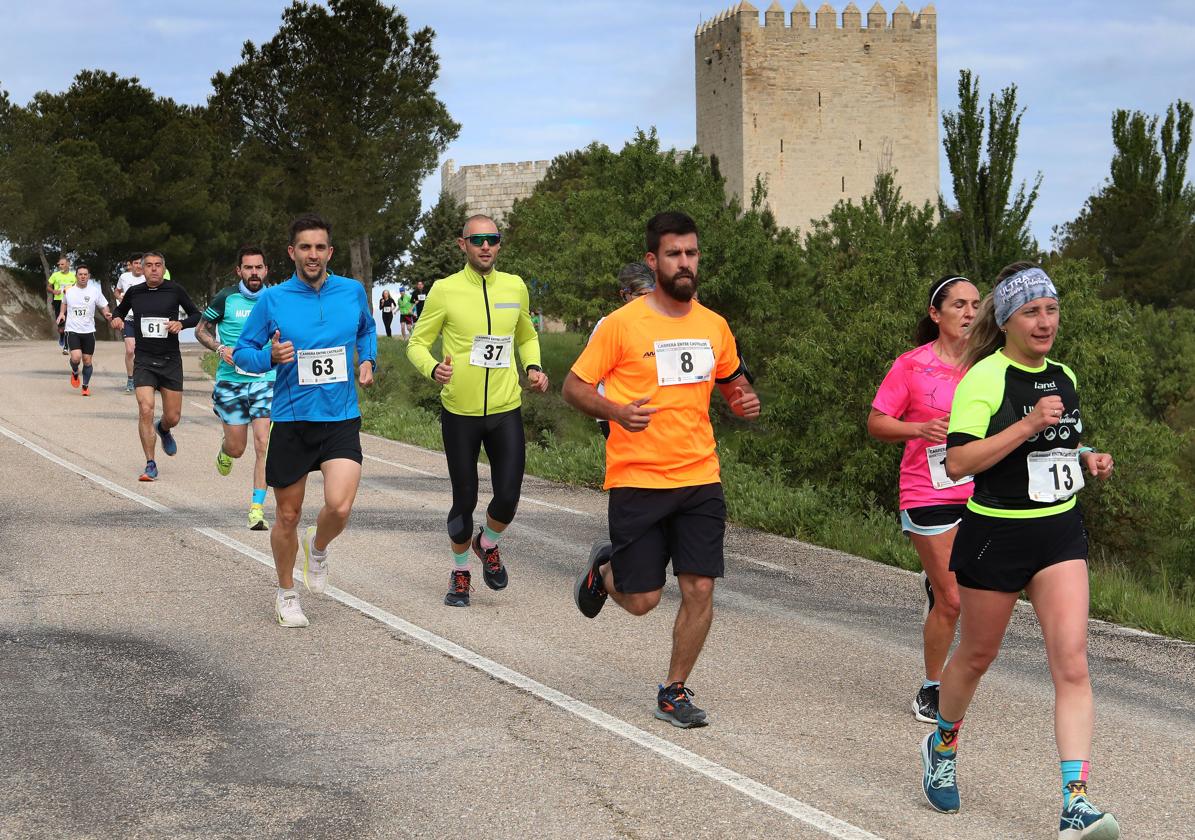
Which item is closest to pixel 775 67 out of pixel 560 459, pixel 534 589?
pixel 560 459

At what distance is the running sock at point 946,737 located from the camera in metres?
5.34

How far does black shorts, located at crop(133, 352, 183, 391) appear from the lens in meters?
15.3

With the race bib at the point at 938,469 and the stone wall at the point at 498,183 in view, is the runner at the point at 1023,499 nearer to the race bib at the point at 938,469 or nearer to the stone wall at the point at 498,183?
the race bib at the point at 938,469

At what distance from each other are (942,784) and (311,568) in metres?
4.64

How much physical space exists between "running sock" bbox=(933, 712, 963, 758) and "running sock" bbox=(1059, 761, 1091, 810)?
20.5 inches

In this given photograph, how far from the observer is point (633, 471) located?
6.53 m

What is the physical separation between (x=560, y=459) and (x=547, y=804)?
12.8 meters

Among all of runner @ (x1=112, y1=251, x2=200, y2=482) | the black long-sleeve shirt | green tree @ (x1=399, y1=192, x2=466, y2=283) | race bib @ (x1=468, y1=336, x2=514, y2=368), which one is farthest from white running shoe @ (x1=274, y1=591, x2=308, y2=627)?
green tree @ (x1=399, y1=192, x2=466, y2=283)

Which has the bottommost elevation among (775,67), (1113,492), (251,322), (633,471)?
(1113,492)

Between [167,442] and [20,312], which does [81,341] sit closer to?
[167,442]

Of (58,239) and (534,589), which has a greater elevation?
(58,239)

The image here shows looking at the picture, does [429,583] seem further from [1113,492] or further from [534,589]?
[1113,492]

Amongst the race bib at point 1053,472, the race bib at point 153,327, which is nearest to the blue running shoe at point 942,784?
the race bib at point 1053,472

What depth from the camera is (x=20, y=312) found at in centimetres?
6081
